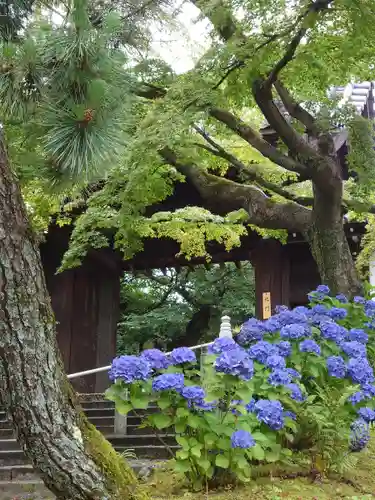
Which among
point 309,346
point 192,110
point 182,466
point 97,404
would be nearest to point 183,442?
point 182,466

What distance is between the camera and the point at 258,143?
5.91 meters

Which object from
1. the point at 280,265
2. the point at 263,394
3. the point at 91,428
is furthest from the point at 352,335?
the point at 280,265

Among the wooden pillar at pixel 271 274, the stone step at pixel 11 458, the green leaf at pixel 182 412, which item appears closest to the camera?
the green leaf at pixel 182 412

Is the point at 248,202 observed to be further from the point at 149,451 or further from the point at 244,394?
the point at 244,394

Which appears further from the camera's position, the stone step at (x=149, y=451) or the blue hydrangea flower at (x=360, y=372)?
the stone step at (x=149, y=451)

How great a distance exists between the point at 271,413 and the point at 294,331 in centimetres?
76

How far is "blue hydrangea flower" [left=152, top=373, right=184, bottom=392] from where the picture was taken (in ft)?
10.5

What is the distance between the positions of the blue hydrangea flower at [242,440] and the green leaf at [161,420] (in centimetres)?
39

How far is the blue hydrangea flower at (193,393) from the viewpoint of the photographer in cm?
326

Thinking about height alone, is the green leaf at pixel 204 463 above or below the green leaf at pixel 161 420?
below

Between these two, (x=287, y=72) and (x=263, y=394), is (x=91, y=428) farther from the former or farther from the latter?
(x=287, y=72)

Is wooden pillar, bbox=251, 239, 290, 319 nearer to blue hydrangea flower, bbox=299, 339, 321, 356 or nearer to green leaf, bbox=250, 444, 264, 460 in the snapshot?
blue hydrangea flower, bbox=299, 339, 321, 356

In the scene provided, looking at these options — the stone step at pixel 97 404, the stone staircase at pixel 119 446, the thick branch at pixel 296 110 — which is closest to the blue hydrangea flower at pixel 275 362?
the stone staircase at pixel 119 446

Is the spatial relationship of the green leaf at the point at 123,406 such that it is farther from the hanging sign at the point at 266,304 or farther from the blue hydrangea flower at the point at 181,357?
the hanging sign at the point at 266,304
